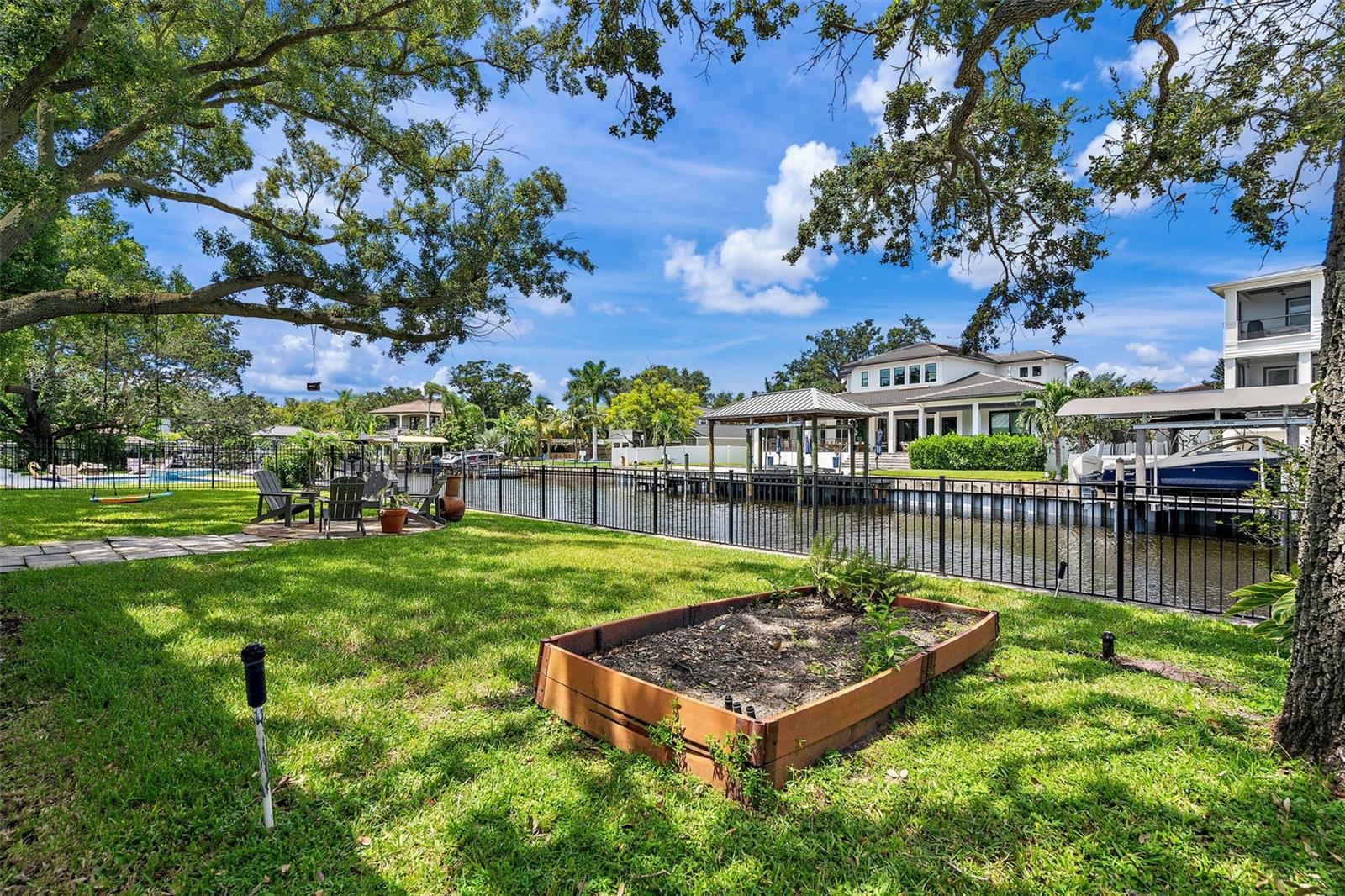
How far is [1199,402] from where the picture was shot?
48.2 ft

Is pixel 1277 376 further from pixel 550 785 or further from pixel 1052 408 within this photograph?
pixel 550 785

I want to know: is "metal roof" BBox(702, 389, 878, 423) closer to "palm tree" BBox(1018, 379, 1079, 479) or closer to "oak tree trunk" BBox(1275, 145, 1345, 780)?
"palm tree" BBox(1018, 379, 1079, 479)

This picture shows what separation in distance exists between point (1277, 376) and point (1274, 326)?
103 inches

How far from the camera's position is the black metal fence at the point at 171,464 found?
745 inches

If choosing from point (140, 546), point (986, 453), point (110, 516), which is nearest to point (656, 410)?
point (986, 453)

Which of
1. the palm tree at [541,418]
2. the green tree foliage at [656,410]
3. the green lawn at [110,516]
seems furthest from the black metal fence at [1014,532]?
the palm tree at [541,418]

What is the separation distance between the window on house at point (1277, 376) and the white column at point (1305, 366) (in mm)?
2034

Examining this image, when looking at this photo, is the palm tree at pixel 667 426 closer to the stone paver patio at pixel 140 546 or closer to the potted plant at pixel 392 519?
the potted plant at pixel 392 519

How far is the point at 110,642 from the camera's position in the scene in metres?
4.18

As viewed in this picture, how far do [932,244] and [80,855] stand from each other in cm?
960

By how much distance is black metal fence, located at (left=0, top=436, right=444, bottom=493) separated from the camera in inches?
745

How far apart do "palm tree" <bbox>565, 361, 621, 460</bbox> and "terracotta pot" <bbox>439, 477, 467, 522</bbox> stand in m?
41.7

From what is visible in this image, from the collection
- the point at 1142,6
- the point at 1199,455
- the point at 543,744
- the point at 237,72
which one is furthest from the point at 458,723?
the point at 1199,455

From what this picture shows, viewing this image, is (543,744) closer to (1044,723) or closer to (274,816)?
(274,816)
